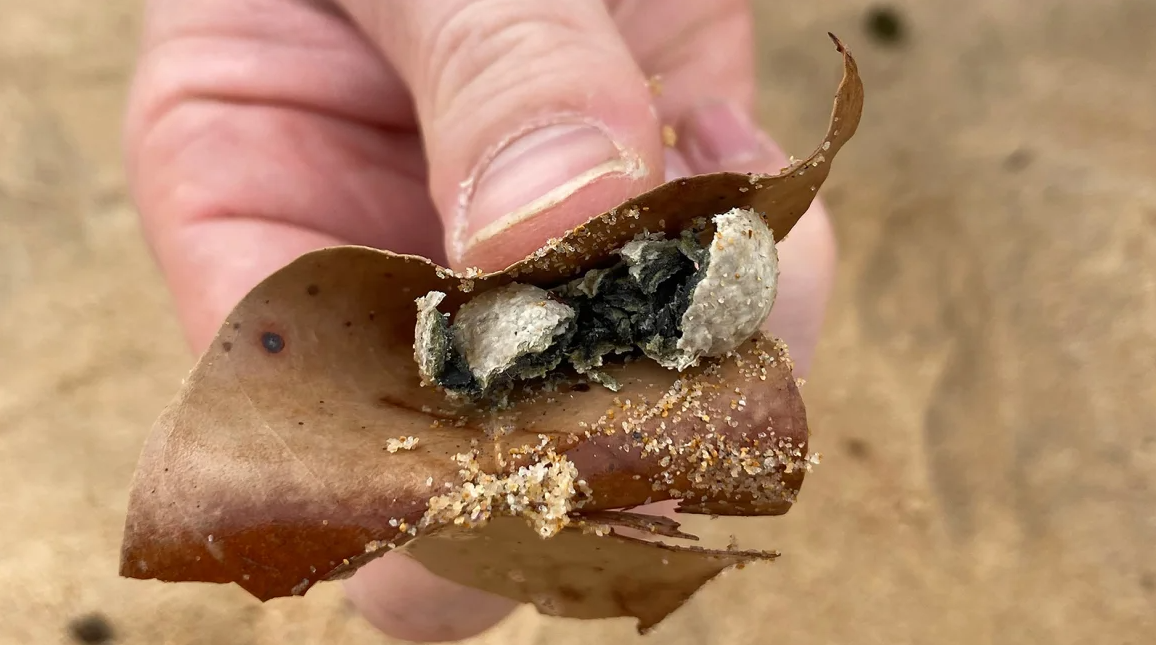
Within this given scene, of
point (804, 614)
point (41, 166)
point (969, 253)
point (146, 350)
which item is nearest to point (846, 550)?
point (804, 614)

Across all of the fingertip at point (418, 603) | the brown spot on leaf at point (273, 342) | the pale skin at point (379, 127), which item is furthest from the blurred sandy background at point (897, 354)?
the brown spot on leaf at point (273, 342)

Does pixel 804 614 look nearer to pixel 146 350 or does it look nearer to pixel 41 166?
pixel 146 350

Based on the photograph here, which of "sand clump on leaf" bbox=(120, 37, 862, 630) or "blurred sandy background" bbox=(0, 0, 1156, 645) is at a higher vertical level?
"sand clump on leaf" bbox=(120, 37, 862, 630)

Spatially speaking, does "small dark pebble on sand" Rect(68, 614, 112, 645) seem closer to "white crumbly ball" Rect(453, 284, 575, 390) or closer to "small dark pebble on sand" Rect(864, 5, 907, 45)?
"white crumbly ball" Rect(453, 284, 575, 390)

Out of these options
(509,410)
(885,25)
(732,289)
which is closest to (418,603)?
(509,410)

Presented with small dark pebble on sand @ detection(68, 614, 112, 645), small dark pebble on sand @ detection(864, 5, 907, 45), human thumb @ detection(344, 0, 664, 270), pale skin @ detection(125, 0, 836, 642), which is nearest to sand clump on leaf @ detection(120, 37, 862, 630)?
human thumb @ detection(344, 0, 664, 270)

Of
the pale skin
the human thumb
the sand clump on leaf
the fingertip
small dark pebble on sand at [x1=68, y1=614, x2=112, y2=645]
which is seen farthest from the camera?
small dark pebble on sand at [x1=68, y1=614, x2=112, y2=645]

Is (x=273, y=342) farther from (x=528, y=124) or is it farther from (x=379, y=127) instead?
(x=379, y=127)
